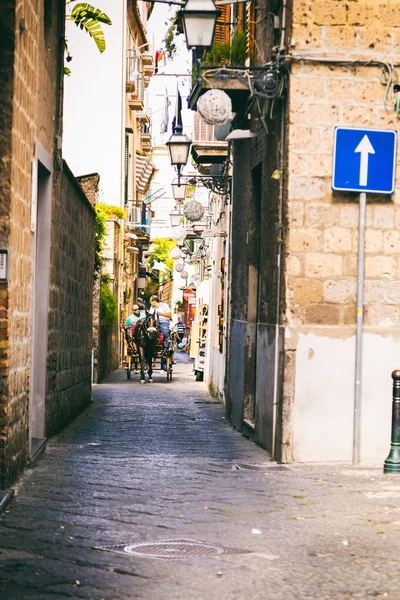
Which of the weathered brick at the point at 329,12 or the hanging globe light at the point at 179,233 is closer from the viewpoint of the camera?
the weathered brick at the point at 329,12

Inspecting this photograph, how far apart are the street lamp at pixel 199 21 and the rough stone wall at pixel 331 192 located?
1.43m

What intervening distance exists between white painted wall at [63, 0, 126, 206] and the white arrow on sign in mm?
31901

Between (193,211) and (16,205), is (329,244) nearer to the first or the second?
(16,205)

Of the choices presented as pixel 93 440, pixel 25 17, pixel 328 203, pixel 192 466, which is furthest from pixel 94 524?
pixel 93 440

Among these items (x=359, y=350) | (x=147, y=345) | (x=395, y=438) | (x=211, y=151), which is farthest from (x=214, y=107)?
(x=147, y=345)

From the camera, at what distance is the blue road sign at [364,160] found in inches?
440

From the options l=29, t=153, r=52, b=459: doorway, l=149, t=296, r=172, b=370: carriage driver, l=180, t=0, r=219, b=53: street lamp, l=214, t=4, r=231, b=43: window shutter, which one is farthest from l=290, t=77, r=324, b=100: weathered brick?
l=149, t=296, r=172, b=370: carriage driver

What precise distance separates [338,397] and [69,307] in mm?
5950

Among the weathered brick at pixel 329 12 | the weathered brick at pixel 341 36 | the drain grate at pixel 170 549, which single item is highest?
the weathered brick at pixel 329 12

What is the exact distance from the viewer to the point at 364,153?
442 inches

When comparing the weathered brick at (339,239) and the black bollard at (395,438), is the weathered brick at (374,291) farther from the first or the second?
the black bollard at (395,438)

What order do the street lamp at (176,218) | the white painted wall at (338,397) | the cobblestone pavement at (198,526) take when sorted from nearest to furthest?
the cobblestone pavement at (198,526) → the white painted wall at (338,397) → the street lamp at (176,218)

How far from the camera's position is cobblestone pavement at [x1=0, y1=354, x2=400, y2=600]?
5.96 meters

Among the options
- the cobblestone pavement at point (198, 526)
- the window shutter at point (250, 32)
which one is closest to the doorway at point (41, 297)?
the cobblestone pavement at point (198, 526)
